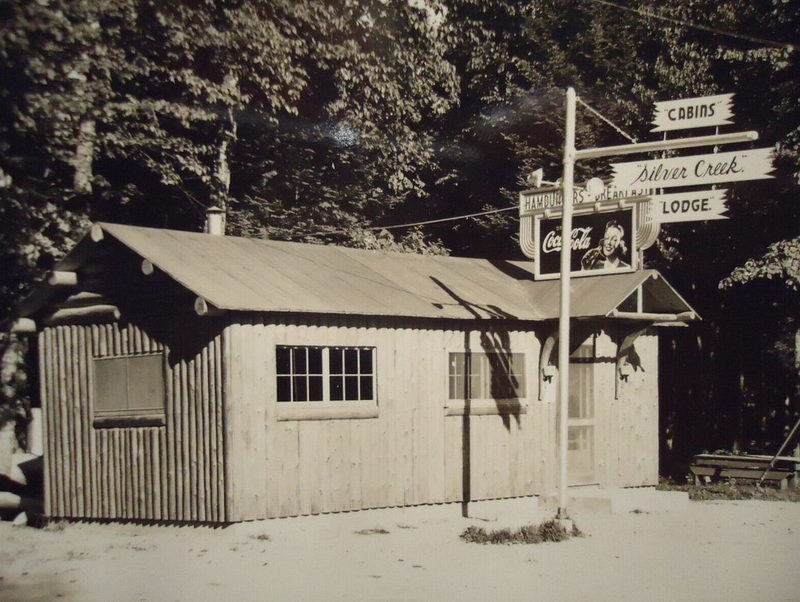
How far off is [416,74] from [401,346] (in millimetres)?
12211

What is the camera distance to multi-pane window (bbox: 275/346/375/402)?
45.7 feet

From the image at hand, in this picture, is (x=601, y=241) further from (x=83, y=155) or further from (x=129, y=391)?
(x=83, y=155)

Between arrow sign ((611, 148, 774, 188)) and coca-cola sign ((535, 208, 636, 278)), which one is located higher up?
arrow sign ((611, 148, 774, 188))

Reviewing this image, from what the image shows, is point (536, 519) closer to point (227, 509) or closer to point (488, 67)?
point (227, 509)

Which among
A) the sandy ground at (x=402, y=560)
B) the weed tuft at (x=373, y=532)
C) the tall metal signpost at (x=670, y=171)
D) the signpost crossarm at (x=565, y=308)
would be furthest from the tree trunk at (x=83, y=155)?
the signpost crossarm at (x=565, y=308)

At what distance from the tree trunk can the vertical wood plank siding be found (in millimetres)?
3753

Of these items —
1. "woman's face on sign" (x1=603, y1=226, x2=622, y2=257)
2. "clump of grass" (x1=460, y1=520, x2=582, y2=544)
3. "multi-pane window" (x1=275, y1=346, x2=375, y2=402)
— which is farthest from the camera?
"woman's face on sign" (x1=603, y1=226, x2=622, y2=257)

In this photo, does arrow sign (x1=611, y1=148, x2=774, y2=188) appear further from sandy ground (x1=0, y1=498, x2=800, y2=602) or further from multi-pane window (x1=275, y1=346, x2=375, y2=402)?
sandy ground (x1=0, y1=498, x2=800, y2=602)

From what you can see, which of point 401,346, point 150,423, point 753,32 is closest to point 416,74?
point 753,32

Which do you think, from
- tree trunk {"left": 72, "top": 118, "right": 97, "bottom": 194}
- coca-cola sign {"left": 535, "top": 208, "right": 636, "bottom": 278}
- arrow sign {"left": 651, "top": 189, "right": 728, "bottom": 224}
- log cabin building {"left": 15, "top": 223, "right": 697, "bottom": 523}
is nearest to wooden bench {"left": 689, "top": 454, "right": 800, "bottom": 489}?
log cabin building {"left": 15, "top": 223, "right": 697, "bottom": 523}

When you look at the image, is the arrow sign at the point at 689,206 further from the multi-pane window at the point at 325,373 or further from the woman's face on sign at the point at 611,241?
the multi-pane window at the point at 325,373

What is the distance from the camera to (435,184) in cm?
Answer: 3228

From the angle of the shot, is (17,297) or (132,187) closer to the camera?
(17,297)

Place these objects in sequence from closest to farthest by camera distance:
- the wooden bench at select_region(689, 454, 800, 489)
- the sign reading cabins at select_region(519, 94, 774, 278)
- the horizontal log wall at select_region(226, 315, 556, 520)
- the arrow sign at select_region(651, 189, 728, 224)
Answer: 1. the horizontal log wall at select_region(226, 315, 556, 520)
2. the sign reading cabins at select_region(519, 94, 774, 278)
3. the arrow sign at select_region(651, 189, 728, 224)
4. the wooden bench at select_region(689, 454, 800, 489)
